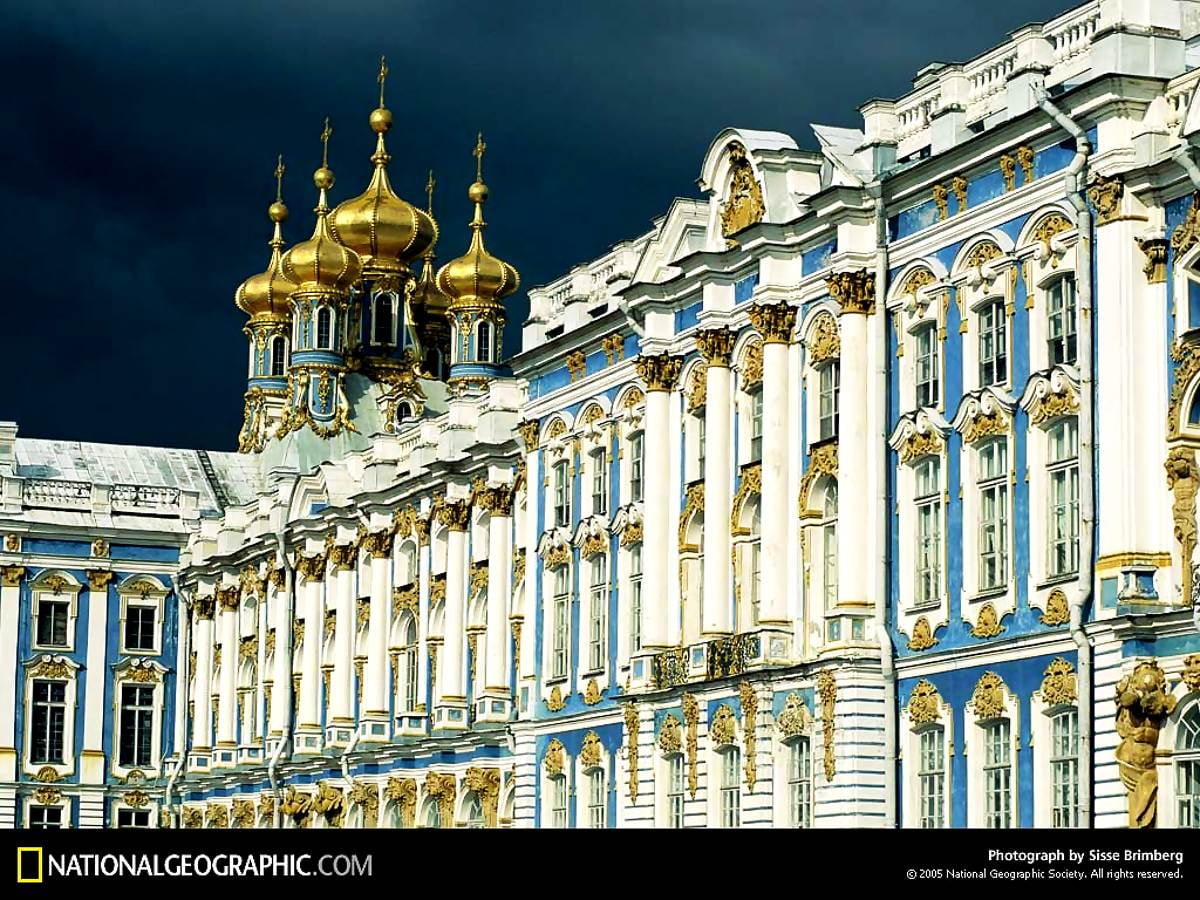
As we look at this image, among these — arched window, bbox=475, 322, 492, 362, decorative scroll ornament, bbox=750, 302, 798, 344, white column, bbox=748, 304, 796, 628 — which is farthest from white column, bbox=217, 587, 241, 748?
decorative scroll ornament, bbox=750, 302, 798, 344

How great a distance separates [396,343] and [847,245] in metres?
46.5

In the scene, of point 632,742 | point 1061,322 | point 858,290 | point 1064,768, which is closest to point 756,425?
point 858,290

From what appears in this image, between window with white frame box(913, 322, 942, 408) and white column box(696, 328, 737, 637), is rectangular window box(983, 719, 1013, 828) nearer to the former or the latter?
window with white frame box(913, 322, 942, 408)

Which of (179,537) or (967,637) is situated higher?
(179,537)

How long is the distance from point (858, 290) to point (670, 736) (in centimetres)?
905

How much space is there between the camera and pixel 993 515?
3938 cm

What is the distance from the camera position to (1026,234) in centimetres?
3872

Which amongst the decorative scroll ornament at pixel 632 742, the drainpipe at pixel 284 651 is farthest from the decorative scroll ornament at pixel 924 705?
the drainpipe at pixel 284 651

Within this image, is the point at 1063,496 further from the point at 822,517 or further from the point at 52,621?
the point at 52,621

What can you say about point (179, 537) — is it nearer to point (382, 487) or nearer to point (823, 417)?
point (382, 487)
